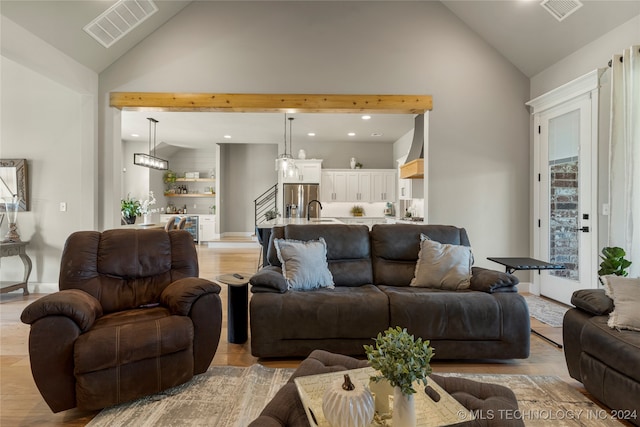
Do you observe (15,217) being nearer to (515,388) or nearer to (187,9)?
(187,9)

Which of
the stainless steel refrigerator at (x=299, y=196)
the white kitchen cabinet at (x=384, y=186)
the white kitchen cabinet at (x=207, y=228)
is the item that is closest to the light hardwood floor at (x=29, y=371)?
the stainless steel refrigerator at (x=299, y=196)

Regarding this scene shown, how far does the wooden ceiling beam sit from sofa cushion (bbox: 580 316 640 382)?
3343 mm

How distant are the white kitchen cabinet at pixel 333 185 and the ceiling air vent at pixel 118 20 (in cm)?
574

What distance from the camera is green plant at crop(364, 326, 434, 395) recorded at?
1.18 m

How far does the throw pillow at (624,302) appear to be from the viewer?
203cm

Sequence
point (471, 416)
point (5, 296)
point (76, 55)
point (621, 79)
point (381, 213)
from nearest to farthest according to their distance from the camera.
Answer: point (471, 416) → point (621, 79) → point (76, 55) → point (5, 296) → point (381, 213)

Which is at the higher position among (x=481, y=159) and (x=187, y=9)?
(x=187, y=9)

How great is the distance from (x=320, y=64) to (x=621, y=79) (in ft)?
10.9

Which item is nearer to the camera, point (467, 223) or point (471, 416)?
point (471, 416)

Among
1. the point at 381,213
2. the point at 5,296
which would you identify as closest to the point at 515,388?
the point at 5,296

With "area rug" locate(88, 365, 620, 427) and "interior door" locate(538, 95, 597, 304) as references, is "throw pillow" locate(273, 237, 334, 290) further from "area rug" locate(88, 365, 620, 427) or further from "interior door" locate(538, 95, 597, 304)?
"interior door" locate(538, 95, 597, 304)

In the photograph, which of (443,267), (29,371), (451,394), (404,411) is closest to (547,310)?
(443,267)

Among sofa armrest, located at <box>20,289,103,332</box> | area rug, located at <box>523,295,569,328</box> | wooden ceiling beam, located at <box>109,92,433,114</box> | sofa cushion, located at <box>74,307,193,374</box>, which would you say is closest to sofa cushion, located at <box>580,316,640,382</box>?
area rug, located at <box>523,295,569,328</box>

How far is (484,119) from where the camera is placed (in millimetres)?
4738
